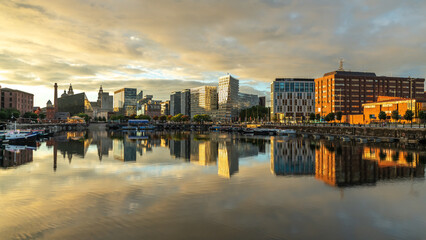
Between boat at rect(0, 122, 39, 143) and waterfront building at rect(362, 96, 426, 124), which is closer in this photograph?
boat at rect(0, 122, 39, 143)

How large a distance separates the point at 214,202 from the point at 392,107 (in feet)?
460

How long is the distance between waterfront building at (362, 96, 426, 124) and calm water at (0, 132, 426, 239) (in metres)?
100

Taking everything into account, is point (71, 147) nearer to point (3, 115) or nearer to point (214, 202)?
point (214, 202)

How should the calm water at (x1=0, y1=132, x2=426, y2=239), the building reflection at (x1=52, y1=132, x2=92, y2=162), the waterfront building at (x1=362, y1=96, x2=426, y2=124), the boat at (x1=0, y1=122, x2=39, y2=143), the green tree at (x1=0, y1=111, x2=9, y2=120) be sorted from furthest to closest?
the green tree at (x1=0, y1=111, x2=9, y2=120)
the waterfront building at (x1=362, y1=96, x2=426, y2=124)
the boat at (x1=0, y1=122, x2=39, y2=143)
the building reflection at (x1=52, y1=132, x2=92, y2=162)
the calm water at (x1=0, y1=132, x2=426, y2=239)

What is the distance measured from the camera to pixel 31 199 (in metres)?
25.5

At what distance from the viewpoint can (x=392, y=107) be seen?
136 m

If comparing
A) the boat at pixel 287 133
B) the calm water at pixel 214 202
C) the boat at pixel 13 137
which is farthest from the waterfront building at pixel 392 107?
the boat at pixel 13 137

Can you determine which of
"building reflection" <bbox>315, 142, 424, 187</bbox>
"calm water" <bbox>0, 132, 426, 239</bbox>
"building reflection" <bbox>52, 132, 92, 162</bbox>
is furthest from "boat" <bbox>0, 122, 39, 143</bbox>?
"building reflection" <bbox>315, 142, 424, 187</bbox>

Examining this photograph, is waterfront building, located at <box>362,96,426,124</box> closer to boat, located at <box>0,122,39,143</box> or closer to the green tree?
boat, located at <box>0,122,39,143</box>

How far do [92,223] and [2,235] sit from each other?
5.04 metres

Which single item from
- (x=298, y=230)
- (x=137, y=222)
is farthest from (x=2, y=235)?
(x=298, y=230)

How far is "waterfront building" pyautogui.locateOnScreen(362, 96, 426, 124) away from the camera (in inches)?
4917

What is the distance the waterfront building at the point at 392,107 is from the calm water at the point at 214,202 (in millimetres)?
100271

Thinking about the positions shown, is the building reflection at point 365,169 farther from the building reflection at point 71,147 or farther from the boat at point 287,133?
the boat at point 287,133
